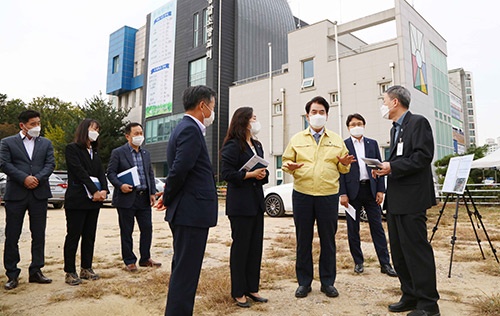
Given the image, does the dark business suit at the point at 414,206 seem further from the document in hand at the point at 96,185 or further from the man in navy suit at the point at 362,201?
the document in hand at the point at 96,185

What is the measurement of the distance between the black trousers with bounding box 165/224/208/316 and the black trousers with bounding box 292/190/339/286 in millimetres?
1392

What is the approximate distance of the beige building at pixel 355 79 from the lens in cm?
1923

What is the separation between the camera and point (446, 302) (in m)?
3.11

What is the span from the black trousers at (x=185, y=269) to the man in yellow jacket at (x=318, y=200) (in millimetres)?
1368

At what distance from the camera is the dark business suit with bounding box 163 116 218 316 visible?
2.31 metres

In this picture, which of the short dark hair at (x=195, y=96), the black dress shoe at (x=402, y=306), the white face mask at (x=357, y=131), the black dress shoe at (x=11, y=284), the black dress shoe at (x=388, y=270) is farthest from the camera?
the white face mask at (x=357, y=131)

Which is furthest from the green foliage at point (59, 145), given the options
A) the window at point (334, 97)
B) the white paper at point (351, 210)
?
the white paper at point (351, 210)

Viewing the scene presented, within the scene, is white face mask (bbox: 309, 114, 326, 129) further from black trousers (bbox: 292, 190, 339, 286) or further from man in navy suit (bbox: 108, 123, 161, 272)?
man in navy suit (bbox: 108, 123, 161, 272)

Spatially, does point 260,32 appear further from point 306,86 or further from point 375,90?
point 375,90

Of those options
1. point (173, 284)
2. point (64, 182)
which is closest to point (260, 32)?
point (64, 182)

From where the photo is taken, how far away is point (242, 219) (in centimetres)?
322

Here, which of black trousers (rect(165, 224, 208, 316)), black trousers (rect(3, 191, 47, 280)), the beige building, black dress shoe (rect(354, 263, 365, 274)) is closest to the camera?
black trousers (rect(165, 224, 208, 316))

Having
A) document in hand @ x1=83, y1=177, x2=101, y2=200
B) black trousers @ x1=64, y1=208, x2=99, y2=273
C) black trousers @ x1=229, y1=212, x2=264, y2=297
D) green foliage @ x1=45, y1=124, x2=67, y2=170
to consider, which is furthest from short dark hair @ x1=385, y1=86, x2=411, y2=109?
green foliage @ x1=45, y1=124, x2=67, y2=170

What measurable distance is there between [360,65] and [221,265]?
723 inches
